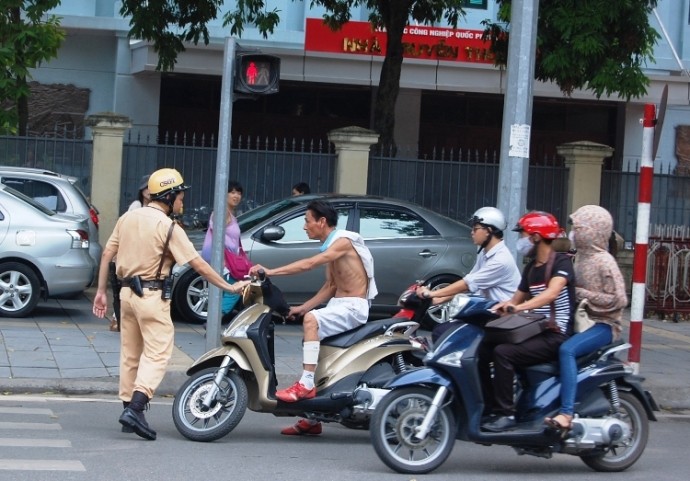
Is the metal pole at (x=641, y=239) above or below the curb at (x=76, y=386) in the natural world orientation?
above

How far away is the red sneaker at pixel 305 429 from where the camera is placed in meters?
8.62

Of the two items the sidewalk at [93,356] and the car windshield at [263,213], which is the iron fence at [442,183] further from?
the sidewalk at [93,356]

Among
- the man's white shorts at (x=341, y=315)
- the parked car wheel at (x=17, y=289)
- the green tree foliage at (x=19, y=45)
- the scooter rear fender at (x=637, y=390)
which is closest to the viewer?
the scooter rear fender at (x=637, y=390)

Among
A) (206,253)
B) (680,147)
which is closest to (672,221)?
(680,147)

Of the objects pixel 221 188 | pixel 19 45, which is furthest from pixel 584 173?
pixel 221 188

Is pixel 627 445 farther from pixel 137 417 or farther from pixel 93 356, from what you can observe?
pixel 93 356

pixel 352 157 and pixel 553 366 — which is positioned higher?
pixel 352 157

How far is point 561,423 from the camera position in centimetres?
735

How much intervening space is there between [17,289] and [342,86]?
12830 millimetres

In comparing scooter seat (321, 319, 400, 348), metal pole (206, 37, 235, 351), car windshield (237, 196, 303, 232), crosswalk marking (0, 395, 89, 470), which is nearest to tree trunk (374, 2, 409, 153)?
car windshield (237, 196, 303, 232)

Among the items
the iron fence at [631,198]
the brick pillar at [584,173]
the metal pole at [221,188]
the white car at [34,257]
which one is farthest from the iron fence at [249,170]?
the metal pole at [221,188]

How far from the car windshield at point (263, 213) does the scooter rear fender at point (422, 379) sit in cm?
687

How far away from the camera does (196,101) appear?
25.0m

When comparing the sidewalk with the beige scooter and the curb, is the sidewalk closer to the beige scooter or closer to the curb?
the curb
